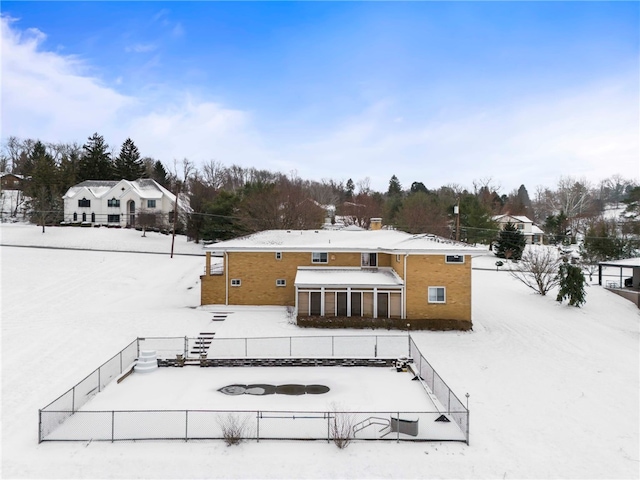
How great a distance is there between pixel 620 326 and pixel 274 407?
27.7m

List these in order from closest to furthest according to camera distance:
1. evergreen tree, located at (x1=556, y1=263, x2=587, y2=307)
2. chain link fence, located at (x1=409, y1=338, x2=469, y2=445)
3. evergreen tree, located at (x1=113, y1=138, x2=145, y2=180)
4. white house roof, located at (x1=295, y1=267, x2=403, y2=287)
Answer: chain link fence, located at (x1=409, y1=338, x2=469, y2=445)
white house roof, located at (x1=295, y1=267, x2=403, y2=287)
evergreen tree, located at (x1=556, y1=263, x2=587, y2=307)
evergreen tree, located at (x1=113, y1=138, x2=145, y2=180)

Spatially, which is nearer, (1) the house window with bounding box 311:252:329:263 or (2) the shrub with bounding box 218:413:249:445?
(2) the shrub with bounding box 218:413:249:445

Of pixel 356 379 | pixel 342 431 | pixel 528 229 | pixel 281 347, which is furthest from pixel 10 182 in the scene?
pixel 342 431

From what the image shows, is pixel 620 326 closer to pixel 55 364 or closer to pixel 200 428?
pixel 200 428

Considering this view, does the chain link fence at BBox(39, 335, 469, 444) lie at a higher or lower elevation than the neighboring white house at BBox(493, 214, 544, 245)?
lower

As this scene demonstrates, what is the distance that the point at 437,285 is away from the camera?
88.5 ft

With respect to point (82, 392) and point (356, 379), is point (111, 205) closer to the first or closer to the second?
point (82, 392)

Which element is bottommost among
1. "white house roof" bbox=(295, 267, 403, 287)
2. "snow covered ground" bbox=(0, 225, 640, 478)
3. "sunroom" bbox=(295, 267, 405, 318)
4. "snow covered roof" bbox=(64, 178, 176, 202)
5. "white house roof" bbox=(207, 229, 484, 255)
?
Result: "snow covered ground" bbox=(0, 225, 640, 478)

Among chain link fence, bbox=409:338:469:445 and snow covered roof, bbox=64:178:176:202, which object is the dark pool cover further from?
snow covered roof, bbox=64:178:176:202

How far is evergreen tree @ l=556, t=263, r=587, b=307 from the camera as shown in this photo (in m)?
32.9

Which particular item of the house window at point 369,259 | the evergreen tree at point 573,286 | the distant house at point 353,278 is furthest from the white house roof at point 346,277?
the evergreen tree at point 573,286

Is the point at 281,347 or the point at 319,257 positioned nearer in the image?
the point at 281,347

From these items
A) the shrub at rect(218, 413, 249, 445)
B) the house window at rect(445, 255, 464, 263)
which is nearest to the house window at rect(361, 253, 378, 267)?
the house window at rect(445, 255, 464, 263)

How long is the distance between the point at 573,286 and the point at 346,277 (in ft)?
61.7
